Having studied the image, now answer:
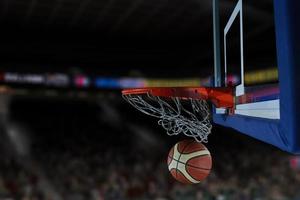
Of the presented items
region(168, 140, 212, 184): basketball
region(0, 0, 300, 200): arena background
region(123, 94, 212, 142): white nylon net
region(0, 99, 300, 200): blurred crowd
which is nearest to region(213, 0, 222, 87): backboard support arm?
region(123, 94, 212, 142): white nylon net

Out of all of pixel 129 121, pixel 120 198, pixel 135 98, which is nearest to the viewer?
pixel 135 98

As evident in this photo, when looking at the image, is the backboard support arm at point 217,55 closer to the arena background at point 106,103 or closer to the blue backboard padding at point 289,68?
the blue backboard padding at point 289,68

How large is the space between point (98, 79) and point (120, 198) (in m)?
7.48

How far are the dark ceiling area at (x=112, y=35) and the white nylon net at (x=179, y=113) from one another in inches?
343

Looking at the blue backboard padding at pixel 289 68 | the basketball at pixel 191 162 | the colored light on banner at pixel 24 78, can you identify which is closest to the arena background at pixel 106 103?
the colored light on banner at pixel 24 78

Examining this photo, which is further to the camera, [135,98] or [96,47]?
[96,47]

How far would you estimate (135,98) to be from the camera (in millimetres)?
4391

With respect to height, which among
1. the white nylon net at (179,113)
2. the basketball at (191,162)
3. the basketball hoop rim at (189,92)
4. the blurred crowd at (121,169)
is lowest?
the blurred crowd at (121,169)

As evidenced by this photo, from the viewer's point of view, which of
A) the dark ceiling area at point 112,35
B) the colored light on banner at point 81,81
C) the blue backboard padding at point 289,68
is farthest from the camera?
the colored light on banner at point 81,81

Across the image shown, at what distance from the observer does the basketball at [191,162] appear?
435cm

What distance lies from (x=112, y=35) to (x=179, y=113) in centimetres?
1444

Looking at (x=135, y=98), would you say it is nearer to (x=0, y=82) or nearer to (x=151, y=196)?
(x=151, y=196)

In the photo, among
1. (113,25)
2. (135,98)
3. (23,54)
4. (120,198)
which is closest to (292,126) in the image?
(135,98)

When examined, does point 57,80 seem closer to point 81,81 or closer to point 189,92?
point 81,81
